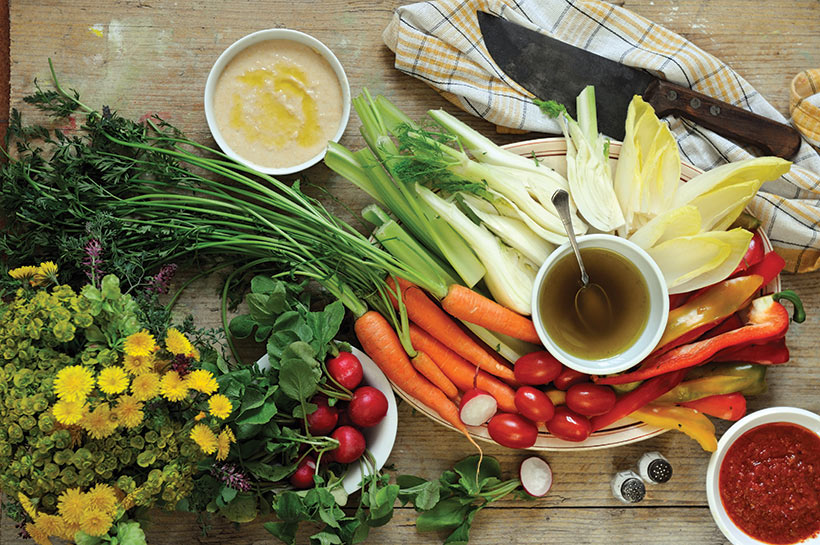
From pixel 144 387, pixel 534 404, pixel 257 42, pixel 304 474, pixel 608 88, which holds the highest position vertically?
pixel 608 88

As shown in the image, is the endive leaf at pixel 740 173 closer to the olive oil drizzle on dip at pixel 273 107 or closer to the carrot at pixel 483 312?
the carrot at pixel 483 312

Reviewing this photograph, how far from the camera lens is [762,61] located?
1.79 meters

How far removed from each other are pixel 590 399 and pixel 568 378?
0.25 ft

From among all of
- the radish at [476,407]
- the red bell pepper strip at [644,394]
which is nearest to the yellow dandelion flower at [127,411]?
the radish at [476,407]

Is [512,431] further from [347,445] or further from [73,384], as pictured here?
[73,384]

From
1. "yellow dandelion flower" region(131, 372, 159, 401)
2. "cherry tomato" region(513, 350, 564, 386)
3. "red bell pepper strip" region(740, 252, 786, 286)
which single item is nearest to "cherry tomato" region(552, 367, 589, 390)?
"cherry tomato" region(513, 350, 564, 386)

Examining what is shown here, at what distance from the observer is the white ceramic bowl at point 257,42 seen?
1619 mm

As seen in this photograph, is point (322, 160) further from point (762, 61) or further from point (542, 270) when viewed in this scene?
point (762, 61)

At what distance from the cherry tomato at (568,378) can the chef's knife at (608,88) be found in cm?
62

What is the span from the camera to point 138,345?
1243 mm

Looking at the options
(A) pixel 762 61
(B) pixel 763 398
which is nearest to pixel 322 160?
→ (A) pixel 762 61

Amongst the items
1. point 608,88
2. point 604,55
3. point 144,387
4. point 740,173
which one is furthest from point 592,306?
point 144,387

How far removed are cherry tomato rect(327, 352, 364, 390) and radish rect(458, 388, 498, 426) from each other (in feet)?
0.89

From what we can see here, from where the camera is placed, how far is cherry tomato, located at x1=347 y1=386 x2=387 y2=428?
1544 millimetres
